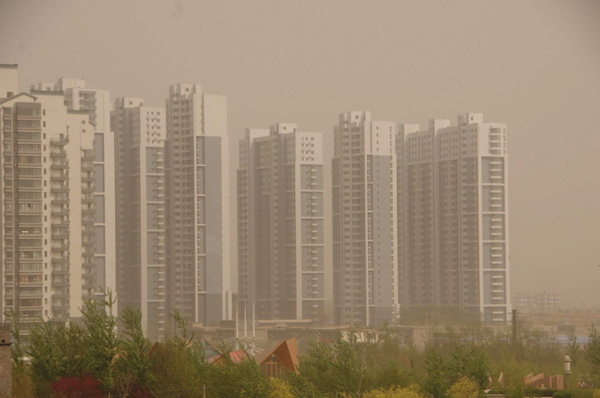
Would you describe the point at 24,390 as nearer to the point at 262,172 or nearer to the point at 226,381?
the point at 226,381

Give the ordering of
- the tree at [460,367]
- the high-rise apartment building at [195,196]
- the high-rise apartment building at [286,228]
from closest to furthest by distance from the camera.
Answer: the tree at [460,367], the high-rise apartment building at [195,196], the high-rise apartment building at [286,228]

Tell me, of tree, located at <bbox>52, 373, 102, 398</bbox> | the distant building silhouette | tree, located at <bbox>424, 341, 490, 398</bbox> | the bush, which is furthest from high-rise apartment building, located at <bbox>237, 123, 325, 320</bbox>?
tree, located at <bbox>52, 373, 102, 398</bbox>

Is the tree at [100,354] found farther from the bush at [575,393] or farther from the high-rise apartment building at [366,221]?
the high-rise apartment building at [366,221]

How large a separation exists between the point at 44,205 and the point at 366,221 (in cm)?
1276

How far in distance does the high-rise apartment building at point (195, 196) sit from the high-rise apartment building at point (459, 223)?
7256 millimetres

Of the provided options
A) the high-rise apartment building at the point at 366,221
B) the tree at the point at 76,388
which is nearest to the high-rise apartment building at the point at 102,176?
the high-rise apartment building at the point at 366,221

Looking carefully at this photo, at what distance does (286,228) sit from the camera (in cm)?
3170

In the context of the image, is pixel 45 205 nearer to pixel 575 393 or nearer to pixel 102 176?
pixel 102 176

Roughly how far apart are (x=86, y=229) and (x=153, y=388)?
1085 centimetres

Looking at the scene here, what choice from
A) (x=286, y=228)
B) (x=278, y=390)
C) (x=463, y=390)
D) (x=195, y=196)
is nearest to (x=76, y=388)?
(x=278, y=390)

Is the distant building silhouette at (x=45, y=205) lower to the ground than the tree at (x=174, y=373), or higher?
higher

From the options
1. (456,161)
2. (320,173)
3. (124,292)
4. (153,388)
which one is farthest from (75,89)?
(153,388)

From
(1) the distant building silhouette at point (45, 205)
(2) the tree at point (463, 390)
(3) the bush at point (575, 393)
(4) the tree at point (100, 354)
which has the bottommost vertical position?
(3) the bush at point (575, 393)

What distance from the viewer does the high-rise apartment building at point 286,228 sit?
31.4 meters
